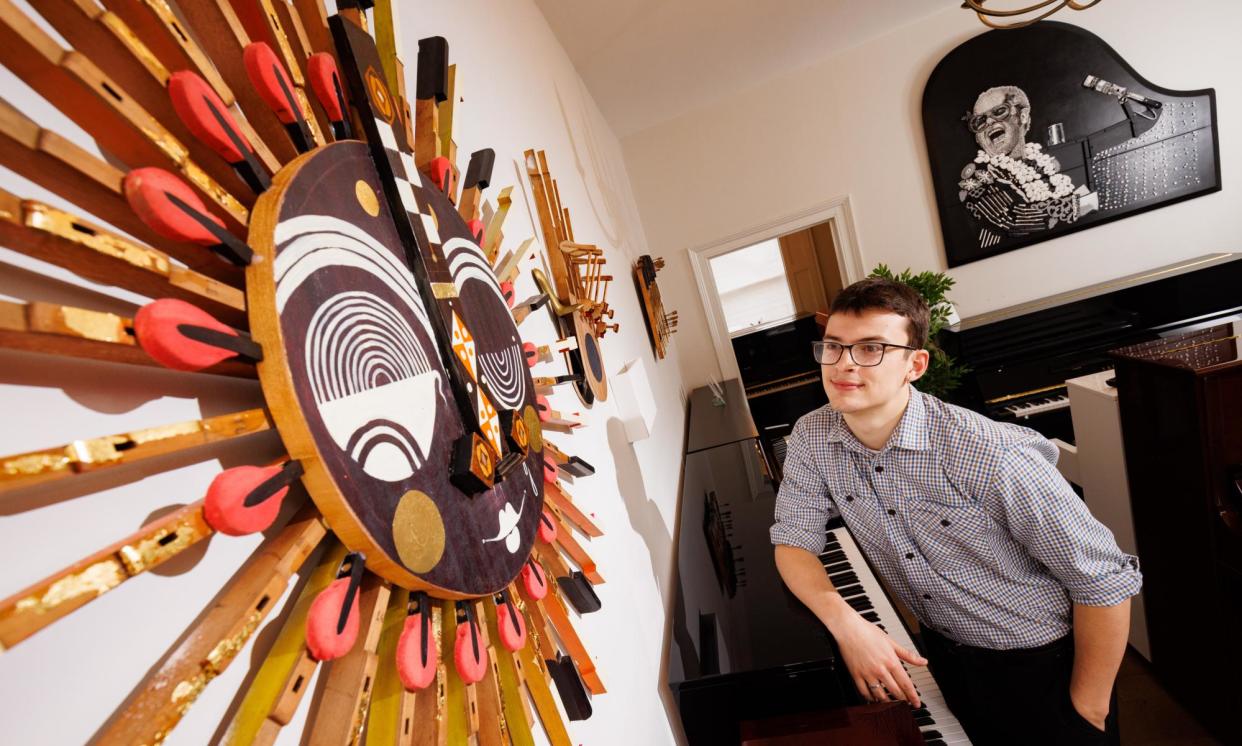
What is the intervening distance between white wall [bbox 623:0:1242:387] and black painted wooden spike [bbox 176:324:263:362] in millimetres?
5494

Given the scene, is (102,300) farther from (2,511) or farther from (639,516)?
(639,516)

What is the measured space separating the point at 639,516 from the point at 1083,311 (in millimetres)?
4317

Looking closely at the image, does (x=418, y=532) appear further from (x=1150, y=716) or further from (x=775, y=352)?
(x=775, y=352)

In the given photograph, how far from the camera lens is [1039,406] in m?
4.17

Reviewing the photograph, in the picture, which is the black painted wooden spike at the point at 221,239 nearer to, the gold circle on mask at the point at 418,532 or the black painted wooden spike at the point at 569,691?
the gold circle on mask at the point at 418,532

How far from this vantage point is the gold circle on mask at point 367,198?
0.54 metres

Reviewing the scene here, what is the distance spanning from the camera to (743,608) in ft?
5.70

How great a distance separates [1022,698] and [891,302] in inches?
43.8

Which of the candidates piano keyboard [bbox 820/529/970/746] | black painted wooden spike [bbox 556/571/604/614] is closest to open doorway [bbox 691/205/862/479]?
piano keyboard [bbox 820/529/970/746]

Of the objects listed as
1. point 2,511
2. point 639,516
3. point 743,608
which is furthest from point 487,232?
point 743,608

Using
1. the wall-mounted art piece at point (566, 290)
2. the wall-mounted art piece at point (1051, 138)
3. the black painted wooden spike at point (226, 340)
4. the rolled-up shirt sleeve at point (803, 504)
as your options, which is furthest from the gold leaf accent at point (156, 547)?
the wall-mounted art piece at point (1051, 138)

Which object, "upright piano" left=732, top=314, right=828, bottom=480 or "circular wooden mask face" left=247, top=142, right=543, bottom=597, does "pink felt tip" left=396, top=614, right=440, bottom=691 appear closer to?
"circular wooden mask face" left=247, top=142, right=543, bottom=597

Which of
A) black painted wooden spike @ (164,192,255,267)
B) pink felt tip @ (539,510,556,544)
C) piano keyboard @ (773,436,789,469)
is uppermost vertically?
black painted wooden spike @ (164,192,255,267)

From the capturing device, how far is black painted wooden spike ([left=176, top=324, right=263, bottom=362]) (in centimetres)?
33
